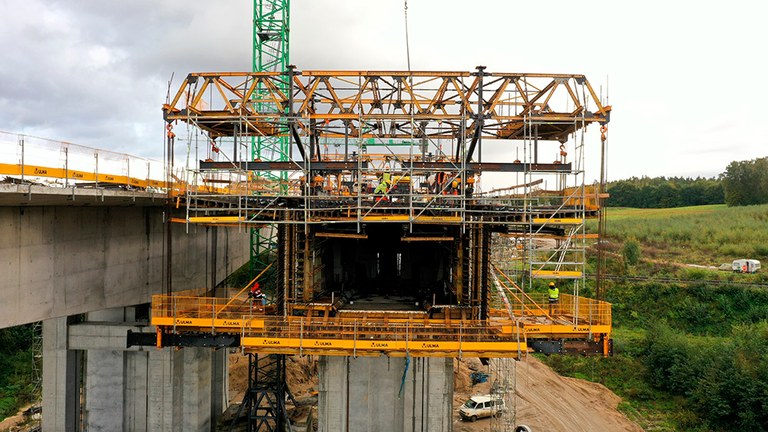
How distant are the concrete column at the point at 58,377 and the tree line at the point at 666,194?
9998cm

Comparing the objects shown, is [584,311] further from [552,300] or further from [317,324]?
[317,324]

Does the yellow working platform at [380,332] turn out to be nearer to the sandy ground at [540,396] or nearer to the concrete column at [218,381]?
the concrete column at [218,381]

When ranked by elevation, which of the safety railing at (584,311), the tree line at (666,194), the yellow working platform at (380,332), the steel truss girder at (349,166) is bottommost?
the yellow working platform at (380,332)

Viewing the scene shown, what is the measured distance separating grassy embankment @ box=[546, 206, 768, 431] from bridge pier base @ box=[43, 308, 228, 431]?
26.2 m

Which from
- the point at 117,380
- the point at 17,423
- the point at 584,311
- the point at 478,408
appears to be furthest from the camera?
the point at 17,423

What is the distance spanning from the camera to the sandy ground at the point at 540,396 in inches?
1043

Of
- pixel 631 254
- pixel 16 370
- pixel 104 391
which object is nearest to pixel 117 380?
pixel 104 391

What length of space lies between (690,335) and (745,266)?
12678 mm

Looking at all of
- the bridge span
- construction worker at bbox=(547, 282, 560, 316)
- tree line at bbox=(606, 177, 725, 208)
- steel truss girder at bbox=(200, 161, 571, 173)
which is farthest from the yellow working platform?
tree line at bbox=(606, 177, 725, 208)

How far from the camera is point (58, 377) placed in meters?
19.7

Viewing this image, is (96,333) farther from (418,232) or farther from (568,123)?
(568,123)

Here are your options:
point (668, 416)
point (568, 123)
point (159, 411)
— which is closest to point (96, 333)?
point (159, 411)

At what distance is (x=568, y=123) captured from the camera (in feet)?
54.3

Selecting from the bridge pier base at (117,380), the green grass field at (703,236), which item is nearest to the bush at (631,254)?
the green grass field at (703,236)
